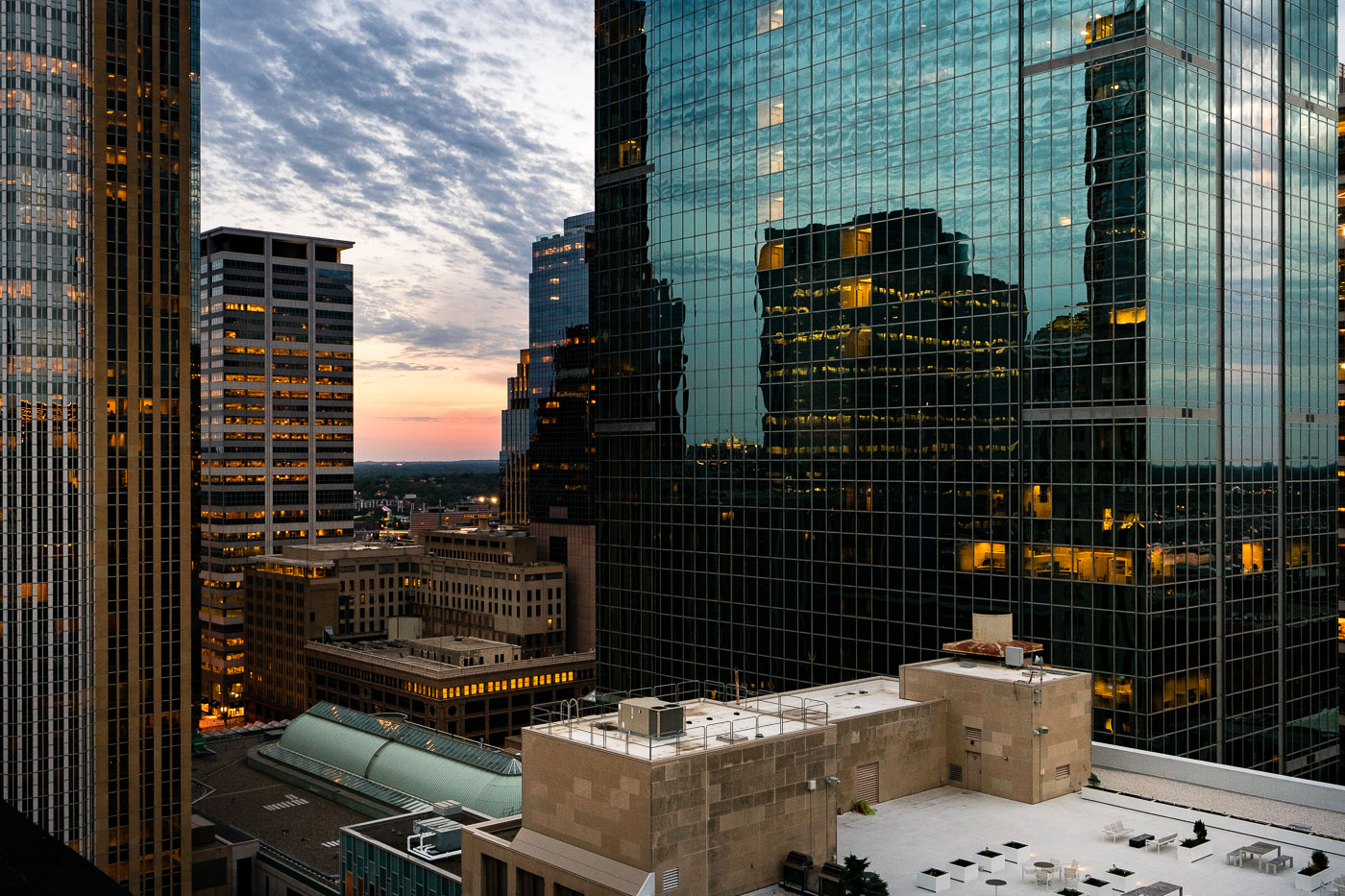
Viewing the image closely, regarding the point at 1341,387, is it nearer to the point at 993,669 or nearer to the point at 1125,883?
the point at 993,669

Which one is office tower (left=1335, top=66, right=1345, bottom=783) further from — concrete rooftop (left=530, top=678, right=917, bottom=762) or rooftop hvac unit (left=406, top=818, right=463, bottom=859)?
rooftop hvac unit (left=406, top=818, right=463, bottom=859)

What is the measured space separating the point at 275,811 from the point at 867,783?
131 m

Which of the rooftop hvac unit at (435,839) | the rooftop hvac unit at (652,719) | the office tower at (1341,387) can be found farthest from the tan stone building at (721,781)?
the office tower at (1341,387)

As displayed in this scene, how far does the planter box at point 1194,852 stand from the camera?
4684 cm

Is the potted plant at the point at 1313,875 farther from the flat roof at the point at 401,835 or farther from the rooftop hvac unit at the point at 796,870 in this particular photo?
the flat roof at the point at 401,835

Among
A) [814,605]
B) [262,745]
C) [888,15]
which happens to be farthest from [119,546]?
[888,15]

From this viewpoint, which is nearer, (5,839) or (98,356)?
(5,839)

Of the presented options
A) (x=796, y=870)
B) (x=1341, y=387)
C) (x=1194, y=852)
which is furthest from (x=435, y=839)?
(x=1341, y=387)

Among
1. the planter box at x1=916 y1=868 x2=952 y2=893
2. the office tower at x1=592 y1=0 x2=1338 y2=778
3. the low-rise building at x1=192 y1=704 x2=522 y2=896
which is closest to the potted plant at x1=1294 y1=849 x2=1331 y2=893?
the planter box at x1=916 y1=868 x2=952 y2=893

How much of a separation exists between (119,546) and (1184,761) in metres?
117

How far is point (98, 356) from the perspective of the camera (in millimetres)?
130750

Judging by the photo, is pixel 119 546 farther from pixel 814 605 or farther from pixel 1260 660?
pixel 1260 660

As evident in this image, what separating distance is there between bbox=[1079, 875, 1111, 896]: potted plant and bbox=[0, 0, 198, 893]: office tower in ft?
389

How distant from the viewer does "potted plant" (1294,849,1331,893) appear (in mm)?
43250
